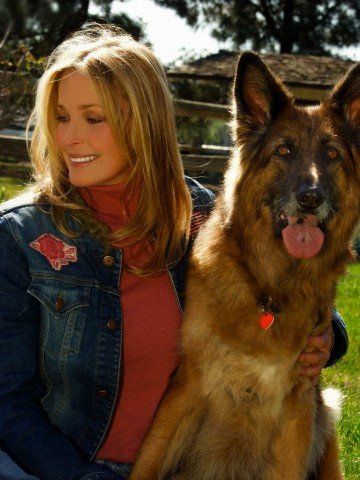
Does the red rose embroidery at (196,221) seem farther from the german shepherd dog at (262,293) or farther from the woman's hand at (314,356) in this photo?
the woman's hand at (314,356)

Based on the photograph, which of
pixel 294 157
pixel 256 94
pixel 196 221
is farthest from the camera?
pixel 196 221

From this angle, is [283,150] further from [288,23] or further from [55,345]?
[288,23]

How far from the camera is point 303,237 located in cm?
299

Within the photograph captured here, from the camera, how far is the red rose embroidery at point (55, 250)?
2.84 m

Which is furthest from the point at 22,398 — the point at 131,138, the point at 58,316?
the point at 131,138

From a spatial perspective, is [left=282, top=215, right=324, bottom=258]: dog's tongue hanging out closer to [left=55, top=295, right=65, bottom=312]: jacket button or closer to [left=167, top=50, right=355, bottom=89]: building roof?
[left=55, top=295, right=65, bottom=312]: jacket button

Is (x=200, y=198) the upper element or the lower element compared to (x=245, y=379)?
upper

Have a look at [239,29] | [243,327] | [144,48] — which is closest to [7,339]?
[243,327]

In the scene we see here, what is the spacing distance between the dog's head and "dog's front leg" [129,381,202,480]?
30.3 inches

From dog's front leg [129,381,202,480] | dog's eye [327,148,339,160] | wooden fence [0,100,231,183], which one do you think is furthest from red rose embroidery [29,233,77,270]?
wooden fence [0,100,231,183]

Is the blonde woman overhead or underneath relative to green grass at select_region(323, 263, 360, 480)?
overhead

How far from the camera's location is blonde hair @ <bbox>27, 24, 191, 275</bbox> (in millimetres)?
2910

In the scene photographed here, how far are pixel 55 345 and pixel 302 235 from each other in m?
1.12

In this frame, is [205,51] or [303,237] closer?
[303,237]
